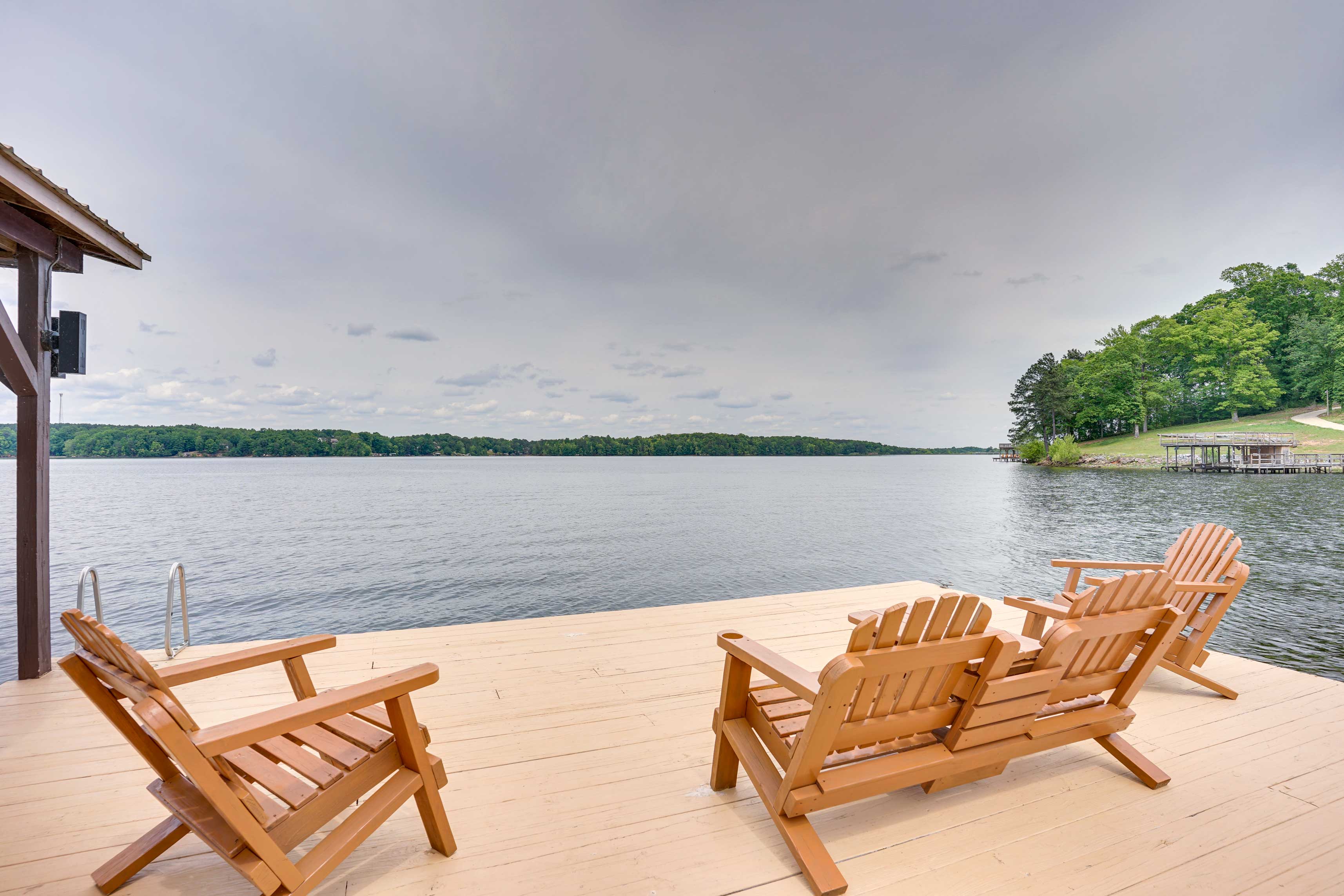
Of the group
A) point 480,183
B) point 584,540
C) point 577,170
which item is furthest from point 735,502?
point 480,183

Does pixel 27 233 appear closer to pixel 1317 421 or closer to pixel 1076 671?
pixel 1076 671

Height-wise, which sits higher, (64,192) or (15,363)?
(64,192)

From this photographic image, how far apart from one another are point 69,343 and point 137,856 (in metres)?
4.19

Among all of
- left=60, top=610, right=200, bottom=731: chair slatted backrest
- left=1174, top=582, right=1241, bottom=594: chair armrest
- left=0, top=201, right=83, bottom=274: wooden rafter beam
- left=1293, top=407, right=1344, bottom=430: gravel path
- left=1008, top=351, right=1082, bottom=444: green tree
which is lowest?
left=1174, top=582, right=1241, bottom=594: chair armrest

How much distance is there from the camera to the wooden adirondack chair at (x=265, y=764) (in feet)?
5.10

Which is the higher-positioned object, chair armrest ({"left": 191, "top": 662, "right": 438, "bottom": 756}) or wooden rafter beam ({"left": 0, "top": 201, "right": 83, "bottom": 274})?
wooden rafter beam ({"left": 0, "top": 201, "right": 83, "bottom": 274})

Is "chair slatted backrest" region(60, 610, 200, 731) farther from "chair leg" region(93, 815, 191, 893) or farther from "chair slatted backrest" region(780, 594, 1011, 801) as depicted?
"chair slatted backrest" region(780, 594, 1011, 801)

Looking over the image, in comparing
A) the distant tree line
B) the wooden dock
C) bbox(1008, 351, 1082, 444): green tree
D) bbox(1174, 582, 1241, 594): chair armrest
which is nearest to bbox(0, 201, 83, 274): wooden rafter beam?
the wooden dock

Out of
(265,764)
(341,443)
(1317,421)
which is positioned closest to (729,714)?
(265,764)

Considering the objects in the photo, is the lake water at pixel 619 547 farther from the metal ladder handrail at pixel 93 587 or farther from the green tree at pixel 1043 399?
the green tree at pixel 1043 399

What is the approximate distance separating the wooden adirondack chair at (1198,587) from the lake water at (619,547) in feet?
21.5

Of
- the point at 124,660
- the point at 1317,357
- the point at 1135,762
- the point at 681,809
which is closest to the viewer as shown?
the point at 124,660

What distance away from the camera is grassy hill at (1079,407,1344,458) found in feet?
152

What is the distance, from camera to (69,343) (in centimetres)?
425
